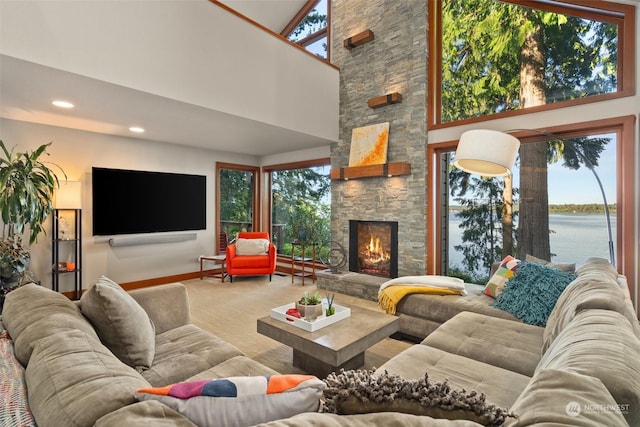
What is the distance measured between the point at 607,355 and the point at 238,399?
106 centimetres

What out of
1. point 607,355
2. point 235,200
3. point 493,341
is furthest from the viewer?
point 235,200

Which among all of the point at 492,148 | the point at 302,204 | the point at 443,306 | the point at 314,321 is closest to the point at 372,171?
the point at 302,204

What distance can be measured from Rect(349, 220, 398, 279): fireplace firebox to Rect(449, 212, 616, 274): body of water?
6.09 ft

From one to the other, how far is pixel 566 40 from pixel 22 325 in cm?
496

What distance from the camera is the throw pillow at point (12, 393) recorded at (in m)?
0.75

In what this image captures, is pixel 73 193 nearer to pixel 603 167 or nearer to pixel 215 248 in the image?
pixel 215 248

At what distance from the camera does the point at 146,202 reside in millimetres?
4848

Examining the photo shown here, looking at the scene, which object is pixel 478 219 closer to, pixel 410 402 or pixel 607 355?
pixel 607 355

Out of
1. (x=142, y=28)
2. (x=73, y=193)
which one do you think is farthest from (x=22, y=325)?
(x=73, y=193)

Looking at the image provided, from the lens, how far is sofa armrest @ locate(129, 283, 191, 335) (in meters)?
2.08

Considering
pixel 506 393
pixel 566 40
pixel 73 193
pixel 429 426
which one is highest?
pixel 566 40

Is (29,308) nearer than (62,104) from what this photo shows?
Yes

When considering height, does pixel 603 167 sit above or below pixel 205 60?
below

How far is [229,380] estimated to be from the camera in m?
0.82
